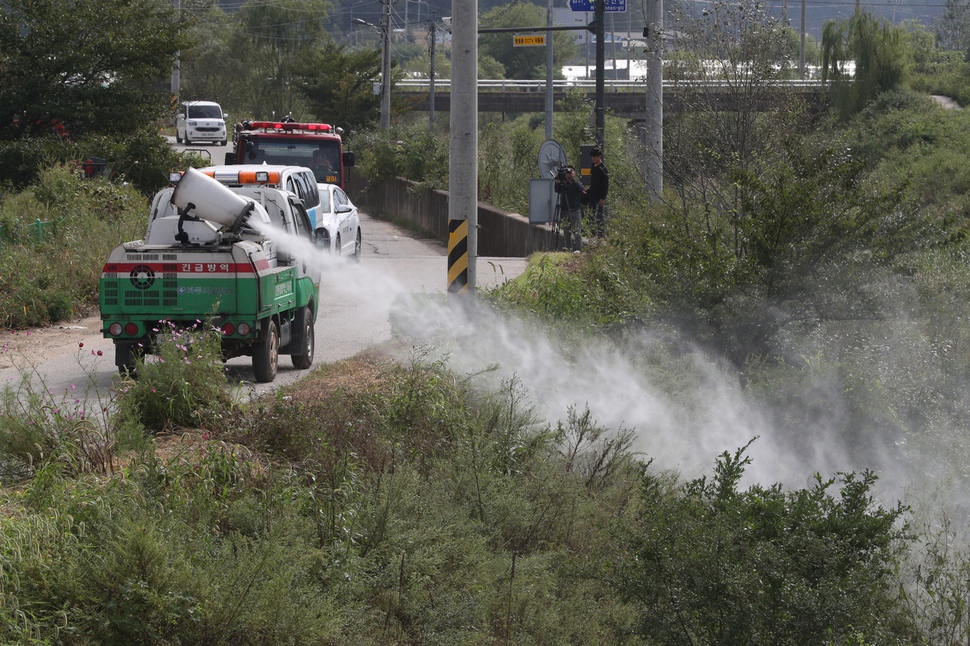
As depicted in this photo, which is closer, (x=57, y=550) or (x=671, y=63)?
(x=57, y=550)

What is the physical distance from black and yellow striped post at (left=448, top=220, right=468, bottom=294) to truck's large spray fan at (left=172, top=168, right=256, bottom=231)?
6.41 feet

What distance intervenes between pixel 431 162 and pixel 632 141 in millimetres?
18049

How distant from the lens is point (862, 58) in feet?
161

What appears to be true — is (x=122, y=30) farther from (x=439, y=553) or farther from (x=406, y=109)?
(x=406, y=109)

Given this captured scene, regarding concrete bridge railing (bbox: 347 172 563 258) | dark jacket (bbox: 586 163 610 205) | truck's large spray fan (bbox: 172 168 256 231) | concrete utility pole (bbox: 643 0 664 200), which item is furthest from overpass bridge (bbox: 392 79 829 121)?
truck's large spray fan (bbox: 172 168 256 231)

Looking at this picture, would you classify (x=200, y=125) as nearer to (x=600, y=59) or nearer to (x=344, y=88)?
(x=344, y=88)

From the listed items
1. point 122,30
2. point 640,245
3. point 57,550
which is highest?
point 122,30

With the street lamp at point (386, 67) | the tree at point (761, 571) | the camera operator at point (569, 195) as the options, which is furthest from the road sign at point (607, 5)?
the street lamp at point (386, 67)

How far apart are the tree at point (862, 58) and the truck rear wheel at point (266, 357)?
42.6 meters

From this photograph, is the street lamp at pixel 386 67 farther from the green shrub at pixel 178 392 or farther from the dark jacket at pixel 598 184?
the green shrub at pixel 178 392

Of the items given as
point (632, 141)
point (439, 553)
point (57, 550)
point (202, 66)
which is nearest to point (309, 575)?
point (439, 553)

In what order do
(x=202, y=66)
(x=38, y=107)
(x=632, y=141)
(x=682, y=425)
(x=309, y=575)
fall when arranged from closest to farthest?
(x=309, y=575), (x=682, y=425), (x=632, y=141), (x=38, y=107), (x=202, y=66)

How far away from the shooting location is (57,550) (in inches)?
196

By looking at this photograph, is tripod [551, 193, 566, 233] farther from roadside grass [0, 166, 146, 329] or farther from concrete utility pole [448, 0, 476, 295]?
concrete utility pole [448, 0, 476, 295]
